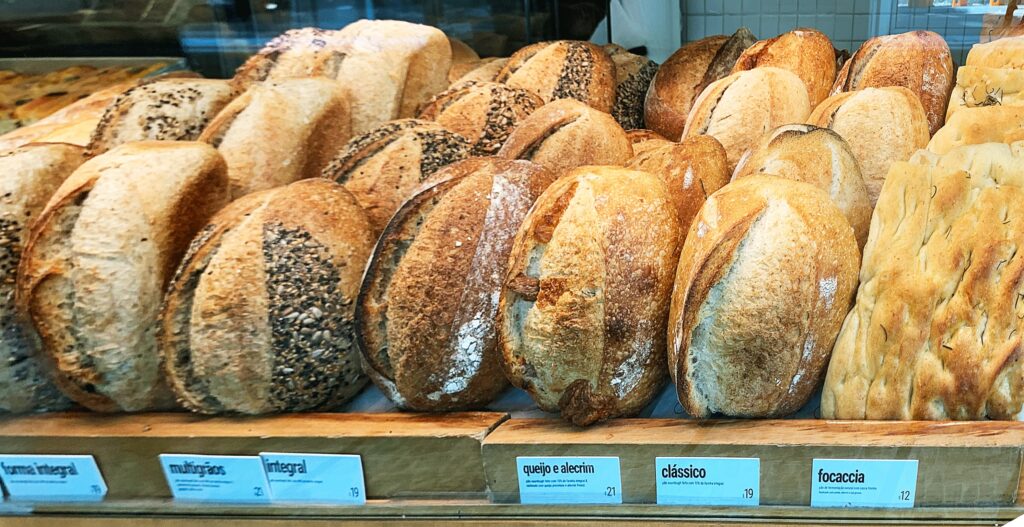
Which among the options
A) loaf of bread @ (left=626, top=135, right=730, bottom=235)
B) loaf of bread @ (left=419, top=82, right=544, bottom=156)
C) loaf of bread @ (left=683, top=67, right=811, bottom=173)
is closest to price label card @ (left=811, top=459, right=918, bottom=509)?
loaf of bread @ (left=626, top=135, right=730, bottom=235)

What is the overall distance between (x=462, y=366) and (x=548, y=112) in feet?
1.66

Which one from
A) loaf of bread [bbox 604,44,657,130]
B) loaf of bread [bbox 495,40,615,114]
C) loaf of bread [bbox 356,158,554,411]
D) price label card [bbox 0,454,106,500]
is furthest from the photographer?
loaf of bread [bbox 604,44,657,130]

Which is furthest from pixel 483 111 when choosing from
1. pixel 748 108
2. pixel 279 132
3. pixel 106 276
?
pixel 106 276

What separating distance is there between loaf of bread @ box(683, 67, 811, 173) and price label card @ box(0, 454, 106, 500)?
1.14 meters

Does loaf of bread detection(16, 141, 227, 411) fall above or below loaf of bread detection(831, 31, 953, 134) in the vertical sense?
below

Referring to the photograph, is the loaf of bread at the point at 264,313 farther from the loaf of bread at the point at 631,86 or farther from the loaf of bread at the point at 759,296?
the loaf of bread at the point at 631,86

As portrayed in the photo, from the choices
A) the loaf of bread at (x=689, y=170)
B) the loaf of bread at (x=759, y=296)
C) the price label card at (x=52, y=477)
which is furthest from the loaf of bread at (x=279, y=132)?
the loaf of bread at (x=759, y=296)

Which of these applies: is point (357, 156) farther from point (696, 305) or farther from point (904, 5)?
point (904, 5)

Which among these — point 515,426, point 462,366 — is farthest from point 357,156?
point 515,426

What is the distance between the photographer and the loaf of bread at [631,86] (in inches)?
70.9

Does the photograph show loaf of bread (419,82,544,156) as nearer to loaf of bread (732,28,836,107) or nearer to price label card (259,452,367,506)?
loaf of bread (732,28,836,107)

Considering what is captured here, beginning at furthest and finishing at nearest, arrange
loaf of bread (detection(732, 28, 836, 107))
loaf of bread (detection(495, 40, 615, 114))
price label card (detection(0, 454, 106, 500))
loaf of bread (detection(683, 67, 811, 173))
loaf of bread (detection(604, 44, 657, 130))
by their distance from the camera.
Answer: loaf of bread (detection(604, 44, 657, 130)) → loaf of bread (detection(495, 40, 615, 114)) → loaf of bread (detection(732, 28, 836, 107)) → loaf of bread (detection(683, 67, 811, 173)) → price label card (detection(0, 454, 106, 500))

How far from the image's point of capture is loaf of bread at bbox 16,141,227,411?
1090 millimetres

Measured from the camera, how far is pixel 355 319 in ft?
3.59
